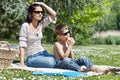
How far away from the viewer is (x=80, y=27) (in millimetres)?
50406

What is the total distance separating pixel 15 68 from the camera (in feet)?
30.5

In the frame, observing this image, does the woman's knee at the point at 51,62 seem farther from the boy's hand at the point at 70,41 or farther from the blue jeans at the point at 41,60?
the boy's hand at the point at 70,41

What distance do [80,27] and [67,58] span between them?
135 feet

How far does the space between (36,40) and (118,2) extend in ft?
276

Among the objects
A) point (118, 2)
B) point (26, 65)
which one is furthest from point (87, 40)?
point (26, 65)

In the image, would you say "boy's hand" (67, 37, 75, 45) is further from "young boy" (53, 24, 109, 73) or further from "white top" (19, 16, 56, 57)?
"white top" (19, 16, 56, 57)

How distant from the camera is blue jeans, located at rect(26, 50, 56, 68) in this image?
973 centimetres

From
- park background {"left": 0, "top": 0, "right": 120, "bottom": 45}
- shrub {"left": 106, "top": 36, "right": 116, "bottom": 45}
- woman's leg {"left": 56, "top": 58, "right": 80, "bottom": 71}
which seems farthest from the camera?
shrub {"left": 106, "top": 36, "right": 116, "bottom": 45}

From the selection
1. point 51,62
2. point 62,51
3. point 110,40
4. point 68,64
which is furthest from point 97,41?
point 68,64

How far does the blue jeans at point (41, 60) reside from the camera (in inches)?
383

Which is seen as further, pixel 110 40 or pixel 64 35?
pixel 110 40

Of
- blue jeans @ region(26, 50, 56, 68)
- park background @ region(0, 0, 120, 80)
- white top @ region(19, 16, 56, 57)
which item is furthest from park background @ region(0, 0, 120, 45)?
blue jeans @ region(26, 50, 56, 68)

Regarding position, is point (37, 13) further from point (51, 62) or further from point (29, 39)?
point (51, 62)

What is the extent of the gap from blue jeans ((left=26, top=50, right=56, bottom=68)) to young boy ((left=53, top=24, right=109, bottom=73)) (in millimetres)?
146
